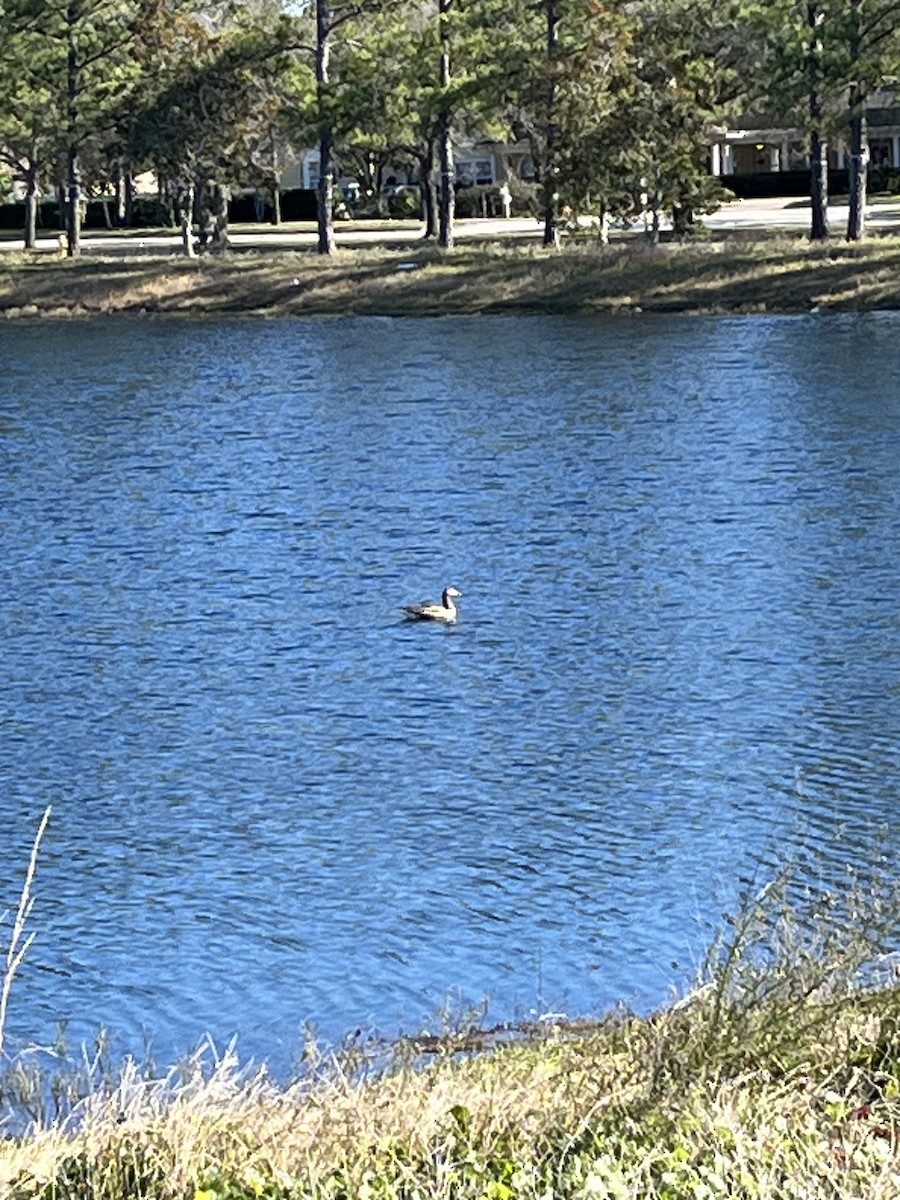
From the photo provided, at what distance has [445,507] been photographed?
34.0m

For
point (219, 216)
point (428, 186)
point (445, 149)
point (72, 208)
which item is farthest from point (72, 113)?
point (445, 149)

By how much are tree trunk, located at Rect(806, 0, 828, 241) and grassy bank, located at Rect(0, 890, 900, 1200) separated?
53.1m

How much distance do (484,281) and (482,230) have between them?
15.6 m

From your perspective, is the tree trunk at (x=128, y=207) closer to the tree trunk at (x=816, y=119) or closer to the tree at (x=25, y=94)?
the tree at (x=25, y=94)

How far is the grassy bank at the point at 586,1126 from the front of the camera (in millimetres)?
7852

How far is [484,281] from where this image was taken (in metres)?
63.3

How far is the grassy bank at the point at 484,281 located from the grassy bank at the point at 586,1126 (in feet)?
161

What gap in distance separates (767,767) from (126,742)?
5.68 meters

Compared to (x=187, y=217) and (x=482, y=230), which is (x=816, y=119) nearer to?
(x=482, y=230)

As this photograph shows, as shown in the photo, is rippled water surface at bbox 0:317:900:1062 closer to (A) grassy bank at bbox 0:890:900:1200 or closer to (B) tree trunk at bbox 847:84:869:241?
(A) grassy bank at bbox 0:890:900:1200

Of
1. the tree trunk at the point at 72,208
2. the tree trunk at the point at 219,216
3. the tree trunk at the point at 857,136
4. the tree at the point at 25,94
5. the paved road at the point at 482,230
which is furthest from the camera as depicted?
the tree trunk at the point at 72,208

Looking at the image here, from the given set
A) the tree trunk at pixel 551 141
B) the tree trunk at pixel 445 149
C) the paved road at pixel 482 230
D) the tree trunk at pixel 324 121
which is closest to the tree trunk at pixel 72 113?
the paved road at pixel 482 230

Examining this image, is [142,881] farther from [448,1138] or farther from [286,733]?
[448,1138]

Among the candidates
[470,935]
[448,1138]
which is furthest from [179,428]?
[448,1138]
